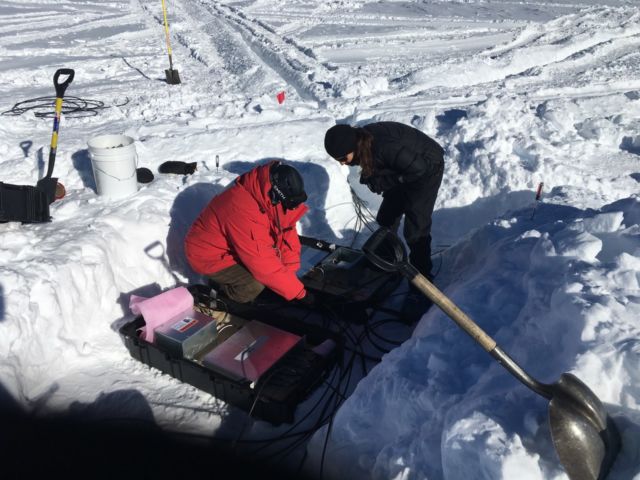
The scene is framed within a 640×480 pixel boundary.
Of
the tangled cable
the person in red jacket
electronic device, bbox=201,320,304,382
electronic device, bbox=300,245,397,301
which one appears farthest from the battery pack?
the tangled cable

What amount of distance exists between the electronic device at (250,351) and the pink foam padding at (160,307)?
425 mm

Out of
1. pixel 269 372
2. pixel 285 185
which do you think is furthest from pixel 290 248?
pixel 269 372

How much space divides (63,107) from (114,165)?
13.8ft

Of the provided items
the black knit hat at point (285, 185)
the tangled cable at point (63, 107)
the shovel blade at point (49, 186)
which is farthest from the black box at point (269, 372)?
the tangled cable at point (63, 107)

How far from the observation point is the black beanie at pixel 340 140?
3.91 metres

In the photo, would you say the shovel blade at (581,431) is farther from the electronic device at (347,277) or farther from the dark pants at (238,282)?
the dark pants at (238,282)

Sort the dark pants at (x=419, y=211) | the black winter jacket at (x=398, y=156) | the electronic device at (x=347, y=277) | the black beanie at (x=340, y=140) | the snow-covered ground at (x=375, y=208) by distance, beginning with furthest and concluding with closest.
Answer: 1. the electronic device at (x=347, y=277)
2. the dark pants at (x=419, y=211)
3. the black winter jacket at (x=398, y=156)
4. the black beanie at (x=340, y=140)
5. the snow-covered ground at (x=375, y=208)

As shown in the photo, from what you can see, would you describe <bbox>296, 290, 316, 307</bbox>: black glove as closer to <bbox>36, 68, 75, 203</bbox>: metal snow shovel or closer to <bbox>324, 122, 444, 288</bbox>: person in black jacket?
<bbox>324, 122, 444, 288</bbox>: person in black jacket

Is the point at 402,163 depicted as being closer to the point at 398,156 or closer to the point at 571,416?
the point at 398,156

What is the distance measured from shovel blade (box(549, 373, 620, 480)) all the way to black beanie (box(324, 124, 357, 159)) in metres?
2.23

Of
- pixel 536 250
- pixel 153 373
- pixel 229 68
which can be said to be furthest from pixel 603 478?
pixel 229 68

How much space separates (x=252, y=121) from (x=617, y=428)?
6252 millimetres

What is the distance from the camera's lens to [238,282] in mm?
4262

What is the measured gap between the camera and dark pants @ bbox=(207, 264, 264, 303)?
14.0ft
